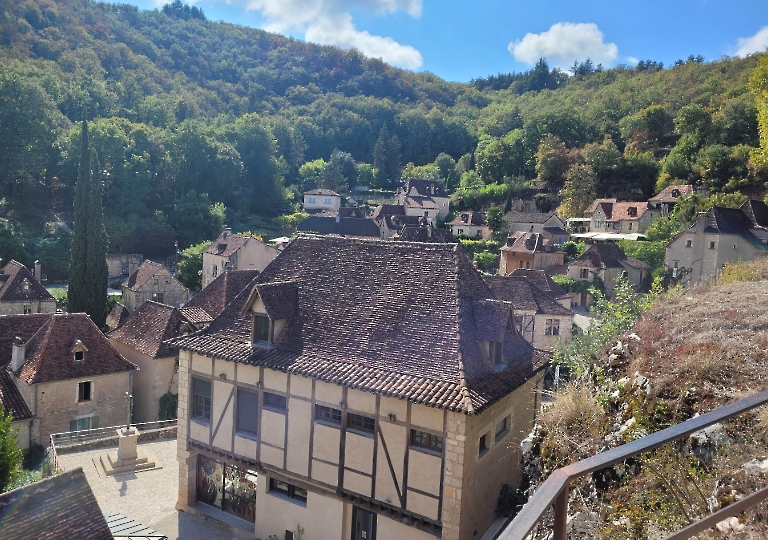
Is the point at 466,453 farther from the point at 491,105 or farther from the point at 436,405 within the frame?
the point at 491,105

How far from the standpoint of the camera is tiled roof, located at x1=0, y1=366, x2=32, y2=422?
22156 millimetres

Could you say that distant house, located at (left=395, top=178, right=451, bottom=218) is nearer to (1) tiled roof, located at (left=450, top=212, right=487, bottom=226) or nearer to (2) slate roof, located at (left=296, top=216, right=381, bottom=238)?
(1) tiled roof, located at (left=450, top=212, right=487, bottom=226)

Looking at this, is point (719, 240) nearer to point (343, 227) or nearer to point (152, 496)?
point (152, 496)

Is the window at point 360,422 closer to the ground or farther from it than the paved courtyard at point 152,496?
farther from it

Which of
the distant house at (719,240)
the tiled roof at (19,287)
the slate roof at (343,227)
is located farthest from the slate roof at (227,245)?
the distant house at (719,240)

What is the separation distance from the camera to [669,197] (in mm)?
61625

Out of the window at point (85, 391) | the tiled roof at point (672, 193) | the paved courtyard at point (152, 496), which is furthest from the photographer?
the tiled roof at point (672, 193)

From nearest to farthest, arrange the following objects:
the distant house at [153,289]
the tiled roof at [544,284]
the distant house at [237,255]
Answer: the tiled roof at [544,284], the distant house at [153,289], the distant house at [237,255]

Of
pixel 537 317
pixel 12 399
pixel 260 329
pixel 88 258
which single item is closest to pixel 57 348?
pixel 12 399

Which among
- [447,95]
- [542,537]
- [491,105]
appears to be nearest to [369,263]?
[542,537]

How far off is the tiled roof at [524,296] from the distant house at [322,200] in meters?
58.0

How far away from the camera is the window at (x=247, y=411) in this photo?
15508 mm

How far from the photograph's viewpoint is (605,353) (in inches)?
469

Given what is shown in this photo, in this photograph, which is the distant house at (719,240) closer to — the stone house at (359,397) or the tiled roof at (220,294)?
the stone house at (359,397)
